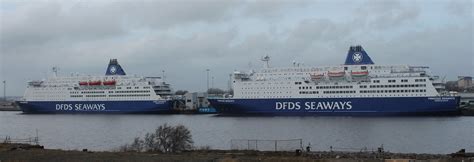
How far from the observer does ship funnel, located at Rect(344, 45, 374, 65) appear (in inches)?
2347

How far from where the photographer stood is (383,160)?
14.8 meters

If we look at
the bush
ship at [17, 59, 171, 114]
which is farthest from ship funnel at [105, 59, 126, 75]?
the bush

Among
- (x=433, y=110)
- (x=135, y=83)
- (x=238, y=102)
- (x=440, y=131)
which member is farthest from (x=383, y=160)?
(x=135, y=83)

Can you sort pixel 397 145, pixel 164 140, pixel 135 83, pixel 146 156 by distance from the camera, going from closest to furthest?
pixel 146 156
pixel 164 140
pixel 397 145
pixel 135 83

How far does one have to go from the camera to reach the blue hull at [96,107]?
71.0 meters

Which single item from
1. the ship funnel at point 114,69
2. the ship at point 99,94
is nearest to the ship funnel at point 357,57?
the ship at point 99,94

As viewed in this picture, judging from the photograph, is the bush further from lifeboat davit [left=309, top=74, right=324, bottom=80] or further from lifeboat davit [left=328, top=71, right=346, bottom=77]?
lifeboat davit [left=309, top=74, right=324, bottom=80]

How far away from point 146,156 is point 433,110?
42.3 metres

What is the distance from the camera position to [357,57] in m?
59.8

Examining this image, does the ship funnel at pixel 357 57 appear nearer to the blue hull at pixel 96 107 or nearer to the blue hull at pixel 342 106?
the blue hull at pixel 342 106

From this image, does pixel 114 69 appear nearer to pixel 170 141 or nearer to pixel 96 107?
pixel 96 107

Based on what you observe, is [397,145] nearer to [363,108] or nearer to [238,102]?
[363,108]

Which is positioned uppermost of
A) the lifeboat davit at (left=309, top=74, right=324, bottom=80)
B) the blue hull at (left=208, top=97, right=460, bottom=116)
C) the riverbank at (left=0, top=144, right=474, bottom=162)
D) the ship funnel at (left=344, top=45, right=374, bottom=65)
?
the ship funnel at (left=344, top=45, right=374, bottom=65)

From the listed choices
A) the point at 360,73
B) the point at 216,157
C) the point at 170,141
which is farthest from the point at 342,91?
the point at 216,157
